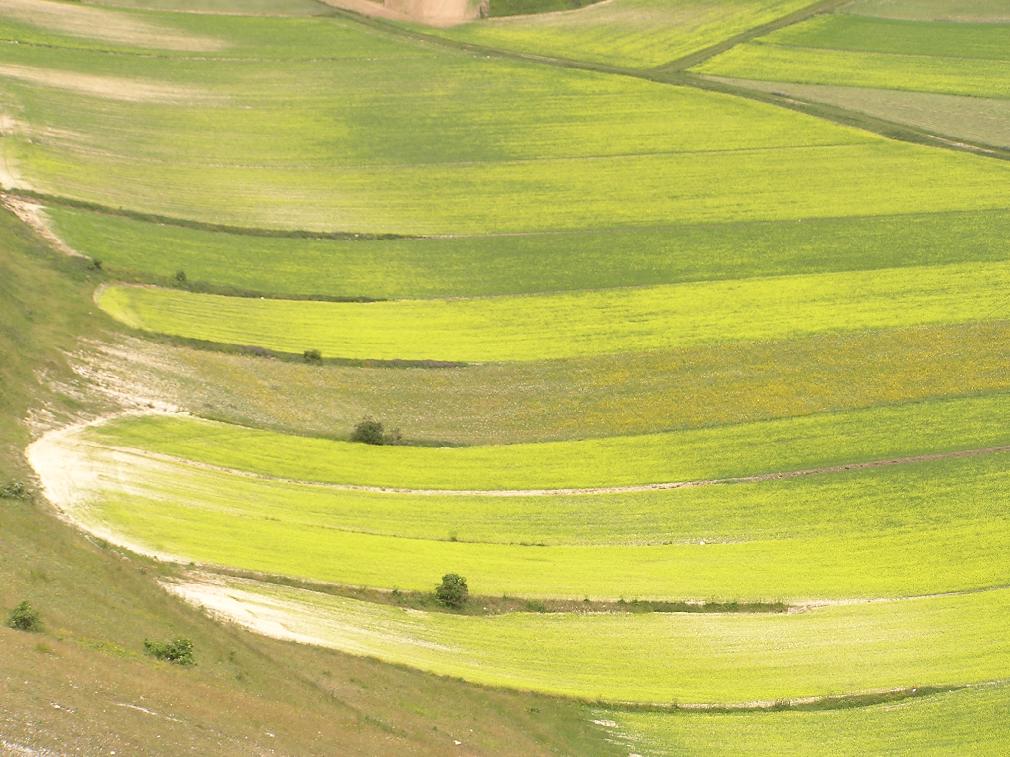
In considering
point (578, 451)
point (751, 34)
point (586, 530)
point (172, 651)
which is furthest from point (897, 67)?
point (172, 651)

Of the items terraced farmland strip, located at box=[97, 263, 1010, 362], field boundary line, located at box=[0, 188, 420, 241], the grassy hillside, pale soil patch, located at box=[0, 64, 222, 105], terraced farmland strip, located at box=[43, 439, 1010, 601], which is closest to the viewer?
the grassy hillside

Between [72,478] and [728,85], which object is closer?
[72,478]

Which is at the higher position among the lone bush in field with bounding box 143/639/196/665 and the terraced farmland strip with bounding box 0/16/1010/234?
the terraced farmland strip with bounding box 0/16/1010/234

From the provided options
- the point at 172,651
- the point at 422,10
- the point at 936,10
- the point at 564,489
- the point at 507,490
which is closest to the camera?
the point at 172,651

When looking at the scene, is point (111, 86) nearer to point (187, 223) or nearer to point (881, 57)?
point (187, 223)

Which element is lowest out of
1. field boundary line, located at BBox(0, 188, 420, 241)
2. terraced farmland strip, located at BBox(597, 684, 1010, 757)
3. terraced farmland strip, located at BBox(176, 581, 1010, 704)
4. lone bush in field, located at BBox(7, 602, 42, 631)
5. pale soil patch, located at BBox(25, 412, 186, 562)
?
lone bush in field, located at BBox(7, 602, 42, 631)

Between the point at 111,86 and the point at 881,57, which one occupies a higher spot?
the point at 881,57

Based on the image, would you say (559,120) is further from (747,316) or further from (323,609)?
(323,609)

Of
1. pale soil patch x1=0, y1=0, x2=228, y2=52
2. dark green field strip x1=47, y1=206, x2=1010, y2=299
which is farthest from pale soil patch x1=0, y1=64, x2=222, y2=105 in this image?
dark green field strip x1=47, y1=206, x2=1010, y2=299

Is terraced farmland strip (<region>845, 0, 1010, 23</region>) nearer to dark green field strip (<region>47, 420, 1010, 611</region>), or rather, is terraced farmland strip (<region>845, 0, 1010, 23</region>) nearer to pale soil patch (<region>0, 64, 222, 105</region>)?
pale soil patch (<region>0, 64, 222, 105</region>)
